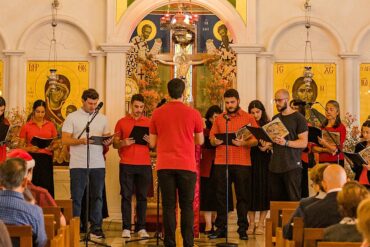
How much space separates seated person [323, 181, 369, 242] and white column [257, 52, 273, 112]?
6873 mm

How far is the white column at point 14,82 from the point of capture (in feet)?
37.7

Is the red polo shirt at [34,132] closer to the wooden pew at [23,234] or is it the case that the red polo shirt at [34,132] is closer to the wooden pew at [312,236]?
the wooden pew at [23,234]

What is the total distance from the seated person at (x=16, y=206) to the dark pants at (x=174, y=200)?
2.51m

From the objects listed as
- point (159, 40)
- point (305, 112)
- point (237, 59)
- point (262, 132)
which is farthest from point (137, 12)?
point (262, 132)

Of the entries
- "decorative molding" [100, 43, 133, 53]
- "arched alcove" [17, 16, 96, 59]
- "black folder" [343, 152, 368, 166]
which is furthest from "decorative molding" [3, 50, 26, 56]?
"black folder" [343, 152, 368, 166]

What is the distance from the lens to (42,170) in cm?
1014

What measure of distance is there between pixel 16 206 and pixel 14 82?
22.1ft

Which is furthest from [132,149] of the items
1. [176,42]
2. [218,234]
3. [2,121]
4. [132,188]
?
[176,42]

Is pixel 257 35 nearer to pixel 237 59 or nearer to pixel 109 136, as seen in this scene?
pixel 237 59

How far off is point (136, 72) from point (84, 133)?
278cm

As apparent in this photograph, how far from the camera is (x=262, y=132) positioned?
8578 mm

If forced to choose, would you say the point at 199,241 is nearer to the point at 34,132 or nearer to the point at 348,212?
the point at 34,132

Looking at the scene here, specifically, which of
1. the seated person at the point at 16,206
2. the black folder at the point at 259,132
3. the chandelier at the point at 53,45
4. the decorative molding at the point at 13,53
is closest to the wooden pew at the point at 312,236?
the seated person at the point at 16,206

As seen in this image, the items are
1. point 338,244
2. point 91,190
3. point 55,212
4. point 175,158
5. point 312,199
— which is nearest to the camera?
point 338,244
